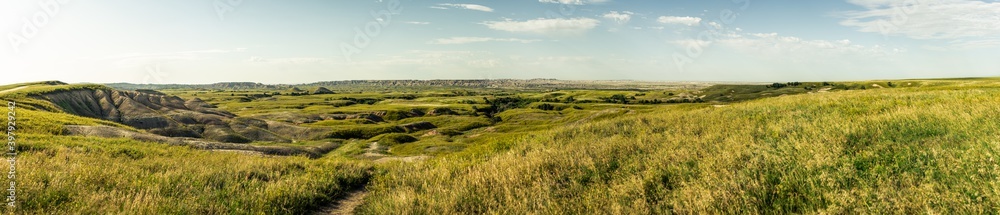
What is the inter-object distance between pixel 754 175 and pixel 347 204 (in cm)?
943

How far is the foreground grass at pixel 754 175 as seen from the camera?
248 inches

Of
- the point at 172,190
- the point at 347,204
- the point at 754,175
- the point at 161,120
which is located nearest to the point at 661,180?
the point at 754,175

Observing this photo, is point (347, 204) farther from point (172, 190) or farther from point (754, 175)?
point (754, 175)

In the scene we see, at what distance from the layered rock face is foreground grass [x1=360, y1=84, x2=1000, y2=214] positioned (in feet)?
234

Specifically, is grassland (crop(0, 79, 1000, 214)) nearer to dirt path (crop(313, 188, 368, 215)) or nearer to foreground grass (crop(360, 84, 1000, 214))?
foreground grass (crop(360, 84, 1000, 214))

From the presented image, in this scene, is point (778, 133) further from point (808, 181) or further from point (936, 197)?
point (936, 197)

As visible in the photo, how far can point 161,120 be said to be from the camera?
7219 cm

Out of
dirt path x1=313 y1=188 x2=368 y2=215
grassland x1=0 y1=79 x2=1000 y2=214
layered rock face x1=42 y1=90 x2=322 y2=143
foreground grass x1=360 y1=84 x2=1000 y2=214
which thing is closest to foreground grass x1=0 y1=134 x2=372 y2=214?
grassland x1=0 y1=79 x2=1000 y2=214

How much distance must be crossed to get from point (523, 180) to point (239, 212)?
20.1ft

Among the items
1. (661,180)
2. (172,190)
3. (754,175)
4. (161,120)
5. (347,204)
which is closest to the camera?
(754,175)

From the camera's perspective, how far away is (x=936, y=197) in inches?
224

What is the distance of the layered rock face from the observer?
68062mm

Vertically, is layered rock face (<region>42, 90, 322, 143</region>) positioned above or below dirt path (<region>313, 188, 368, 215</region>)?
below

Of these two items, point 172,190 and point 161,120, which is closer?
point 172,190
